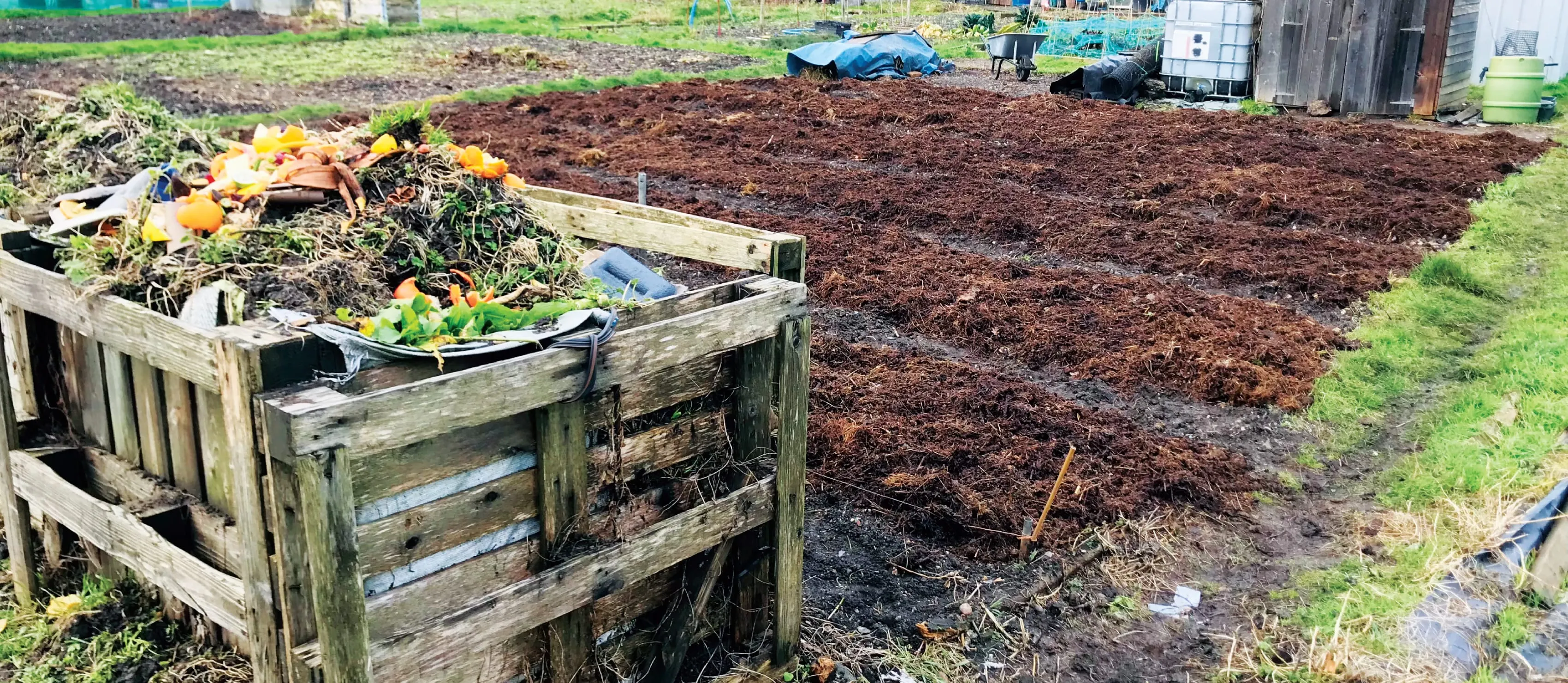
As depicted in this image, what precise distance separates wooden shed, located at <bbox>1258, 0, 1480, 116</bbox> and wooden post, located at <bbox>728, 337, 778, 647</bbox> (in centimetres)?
1908

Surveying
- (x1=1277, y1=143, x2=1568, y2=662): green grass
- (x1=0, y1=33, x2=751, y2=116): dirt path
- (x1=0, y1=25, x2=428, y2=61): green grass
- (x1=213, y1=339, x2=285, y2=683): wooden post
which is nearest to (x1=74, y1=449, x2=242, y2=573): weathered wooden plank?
(x1=213, y1=339, x2=285, y2=683): wooden post

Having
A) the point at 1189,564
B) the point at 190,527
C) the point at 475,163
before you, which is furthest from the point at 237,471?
the point at 1189,564

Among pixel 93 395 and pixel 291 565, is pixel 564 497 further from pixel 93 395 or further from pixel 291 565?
pixel 93 395

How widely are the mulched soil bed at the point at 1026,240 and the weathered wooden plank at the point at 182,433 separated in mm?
3487

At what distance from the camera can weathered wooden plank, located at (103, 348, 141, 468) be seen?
13.3 feet

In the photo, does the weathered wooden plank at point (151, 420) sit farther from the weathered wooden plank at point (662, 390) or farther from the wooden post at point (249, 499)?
the weathered wooden plank at point (662, 390)

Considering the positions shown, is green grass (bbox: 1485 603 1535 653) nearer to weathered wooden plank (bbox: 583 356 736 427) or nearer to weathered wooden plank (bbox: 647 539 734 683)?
weathered wooden plank (bbox: 647 539 734 683)

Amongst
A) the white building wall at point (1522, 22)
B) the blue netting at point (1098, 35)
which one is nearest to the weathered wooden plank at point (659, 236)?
the white building wall at point (1522, 22)

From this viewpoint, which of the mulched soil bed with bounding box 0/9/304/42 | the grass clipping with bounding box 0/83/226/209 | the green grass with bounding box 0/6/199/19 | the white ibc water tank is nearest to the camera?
the grass clipping with bounding box 0/83/226/209

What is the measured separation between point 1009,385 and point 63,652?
5.52m

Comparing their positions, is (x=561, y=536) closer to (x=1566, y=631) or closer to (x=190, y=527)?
(x=190, y=527)

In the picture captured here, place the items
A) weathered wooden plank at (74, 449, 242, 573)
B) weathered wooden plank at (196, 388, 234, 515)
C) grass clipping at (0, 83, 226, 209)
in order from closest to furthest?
weathered wooden plank at (196, 388, 234, 515)
weathered wooden plank at (74, 449, 242, 573)
grass clipping at (0, 83, 226, 209)

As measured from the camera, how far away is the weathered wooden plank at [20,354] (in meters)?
4.42

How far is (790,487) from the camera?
14.6 feet
